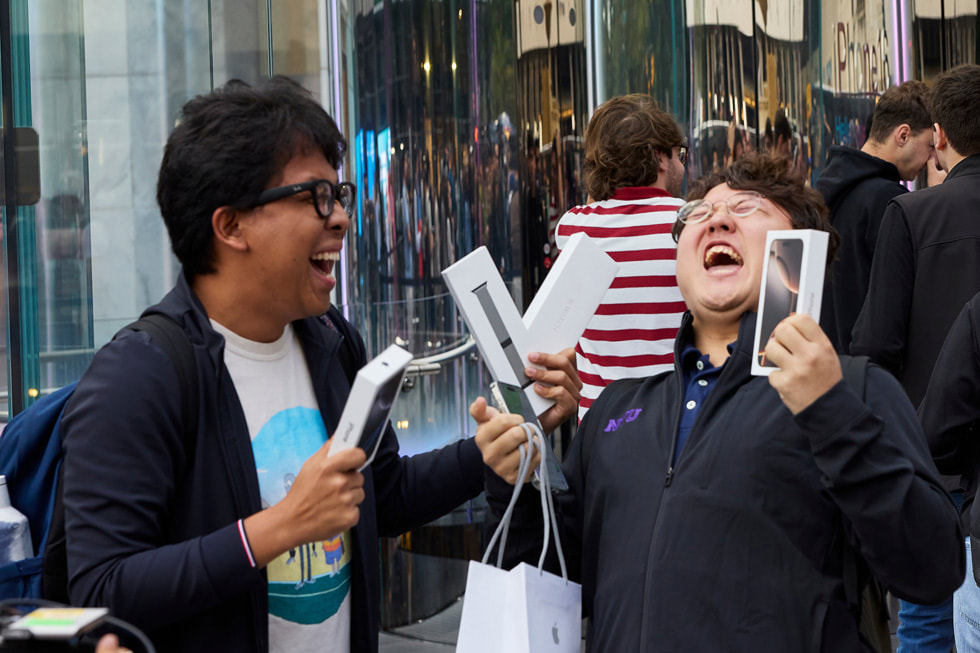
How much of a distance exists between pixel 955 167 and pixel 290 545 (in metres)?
2.65

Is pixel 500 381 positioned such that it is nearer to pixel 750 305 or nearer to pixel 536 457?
pixel 536 457

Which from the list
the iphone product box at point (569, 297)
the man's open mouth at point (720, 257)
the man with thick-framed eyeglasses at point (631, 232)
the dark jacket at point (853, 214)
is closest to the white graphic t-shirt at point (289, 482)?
the iphone product box at point (569, 297)

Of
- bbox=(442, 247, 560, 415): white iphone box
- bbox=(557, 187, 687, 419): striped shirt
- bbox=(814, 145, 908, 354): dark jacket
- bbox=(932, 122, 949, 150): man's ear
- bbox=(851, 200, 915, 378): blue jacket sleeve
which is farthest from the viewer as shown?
bbox=(814, 145, 908, 354): dark jacket

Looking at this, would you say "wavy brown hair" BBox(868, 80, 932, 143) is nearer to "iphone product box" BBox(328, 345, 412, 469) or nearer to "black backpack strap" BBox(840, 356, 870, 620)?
"black backpack strap" BBox(840, 356, 870, 620)

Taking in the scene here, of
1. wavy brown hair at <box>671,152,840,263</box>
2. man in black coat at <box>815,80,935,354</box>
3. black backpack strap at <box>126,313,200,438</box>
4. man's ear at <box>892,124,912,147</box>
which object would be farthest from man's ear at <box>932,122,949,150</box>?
black backpack strap at <box>126,313,200,438</box>

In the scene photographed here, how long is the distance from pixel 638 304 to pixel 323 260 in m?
1.60

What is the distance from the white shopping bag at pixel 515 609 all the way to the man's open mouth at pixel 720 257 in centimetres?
41

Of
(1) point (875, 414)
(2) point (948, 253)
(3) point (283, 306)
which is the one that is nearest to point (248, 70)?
(3) point (283, 306)

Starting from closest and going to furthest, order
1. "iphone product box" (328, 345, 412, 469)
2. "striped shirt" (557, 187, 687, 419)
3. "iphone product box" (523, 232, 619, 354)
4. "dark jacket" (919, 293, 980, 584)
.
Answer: "iphone product box" (328, 345, 412, 469), "iphone product box" (523, 232, 619, 354), "dark jacket" (919, 293, 980, 584), "striped shirt" (557, 187, 687, 419)

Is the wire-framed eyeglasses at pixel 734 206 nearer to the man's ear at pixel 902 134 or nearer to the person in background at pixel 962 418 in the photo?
the person in background at pixel 962 418

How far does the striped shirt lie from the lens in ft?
10.6

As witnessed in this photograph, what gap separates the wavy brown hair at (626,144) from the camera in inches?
132

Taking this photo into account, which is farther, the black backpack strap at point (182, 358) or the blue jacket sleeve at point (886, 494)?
the black backpack strap at point (182, 358)

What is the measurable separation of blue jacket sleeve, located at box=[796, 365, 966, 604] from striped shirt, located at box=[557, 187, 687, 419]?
167 cm
